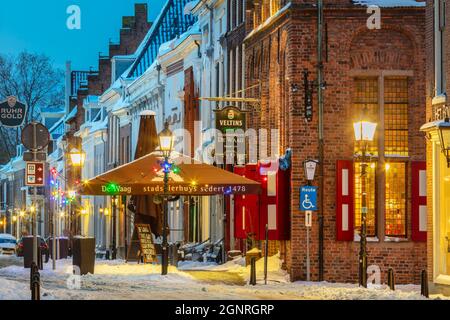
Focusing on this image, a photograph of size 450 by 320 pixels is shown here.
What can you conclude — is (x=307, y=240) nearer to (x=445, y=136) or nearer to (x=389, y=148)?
(x=389, y=148)

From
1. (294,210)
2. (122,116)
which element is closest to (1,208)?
(122,116)

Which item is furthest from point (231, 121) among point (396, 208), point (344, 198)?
point (396, 208)

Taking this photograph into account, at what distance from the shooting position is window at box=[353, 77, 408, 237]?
35.2 metres

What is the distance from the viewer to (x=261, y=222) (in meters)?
37.4

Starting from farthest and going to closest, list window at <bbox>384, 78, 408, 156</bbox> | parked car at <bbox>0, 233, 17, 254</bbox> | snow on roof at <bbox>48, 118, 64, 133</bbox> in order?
snow on roof at <bbox>48, 118, 64, 133</bbox>, parked car at <bbox>0, 233, 17, 254</bbox>, window at <bbox>384, 78, 408, 156</bbox>

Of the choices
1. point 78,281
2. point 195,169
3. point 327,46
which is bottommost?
point 78,281

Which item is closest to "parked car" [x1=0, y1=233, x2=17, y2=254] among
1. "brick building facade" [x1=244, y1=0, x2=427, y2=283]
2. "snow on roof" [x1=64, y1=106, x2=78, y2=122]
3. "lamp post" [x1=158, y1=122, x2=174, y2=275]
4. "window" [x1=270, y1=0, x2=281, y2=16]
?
"snow on roof" [x1=64, y1=106, x2=78, y2=122]

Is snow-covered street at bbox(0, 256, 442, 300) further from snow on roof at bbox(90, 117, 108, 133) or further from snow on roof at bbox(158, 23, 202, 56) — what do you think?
snow on roof at bbox(90, 117, 108, 133)

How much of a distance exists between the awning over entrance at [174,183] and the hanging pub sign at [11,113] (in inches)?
220

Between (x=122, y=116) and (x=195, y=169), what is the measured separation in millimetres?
38432

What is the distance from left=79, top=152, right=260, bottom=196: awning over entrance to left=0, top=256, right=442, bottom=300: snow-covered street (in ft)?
7.31
